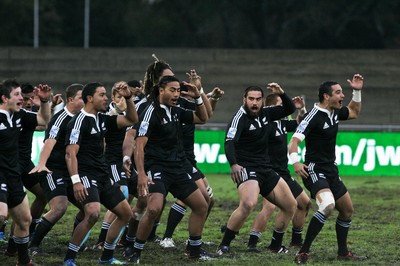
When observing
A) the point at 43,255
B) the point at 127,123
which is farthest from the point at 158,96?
the point at 43,255

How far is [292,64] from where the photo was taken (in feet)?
135

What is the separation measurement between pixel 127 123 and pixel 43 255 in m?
2.22

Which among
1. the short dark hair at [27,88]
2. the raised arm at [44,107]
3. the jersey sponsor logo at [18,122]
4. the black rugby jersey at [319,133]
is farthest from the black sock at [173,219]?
the jersey sponsor logo at [18,122]

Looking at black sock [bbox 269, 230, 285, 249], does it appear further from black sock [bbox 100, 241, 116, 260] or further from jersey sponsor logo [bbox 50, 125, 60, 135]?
jersey sponsor logo [bbox 50, 125, 60, 135]

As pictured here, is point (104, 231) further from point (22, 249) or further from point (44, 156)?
point (44, 156)

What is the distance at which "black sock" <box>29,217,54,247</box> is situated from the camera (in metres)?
12.9

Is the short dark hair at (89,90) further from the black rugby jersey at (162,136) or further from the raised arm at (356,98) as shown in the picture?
the raised arm at (356,98)

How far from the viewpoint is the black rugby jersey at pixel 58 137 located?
40.5ft

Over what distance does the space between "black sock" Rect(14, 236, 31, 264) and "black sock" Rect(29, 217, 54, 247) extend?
94 centimetres

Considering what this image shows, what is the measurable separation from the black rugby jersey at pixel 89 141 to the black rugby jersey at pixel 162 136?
23.8 inches

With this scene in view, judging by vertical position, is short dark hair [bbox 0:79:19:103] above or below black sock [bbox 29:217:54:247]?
above

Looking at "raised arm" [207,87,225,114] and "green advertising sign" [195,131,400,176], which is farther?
Answer: "green advertising sign" [195,131,400,176]

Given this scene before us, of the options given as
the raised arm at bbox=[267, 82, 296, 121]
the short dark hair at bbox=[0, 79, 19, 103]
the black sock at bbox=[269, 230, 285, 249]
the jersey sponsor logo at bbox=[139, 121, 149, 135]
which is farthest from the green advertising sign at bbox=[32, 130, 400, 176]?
the short dark hair at bbox=[0, 79, 19, 103]

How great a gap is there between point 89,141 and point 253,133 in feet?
7.93
